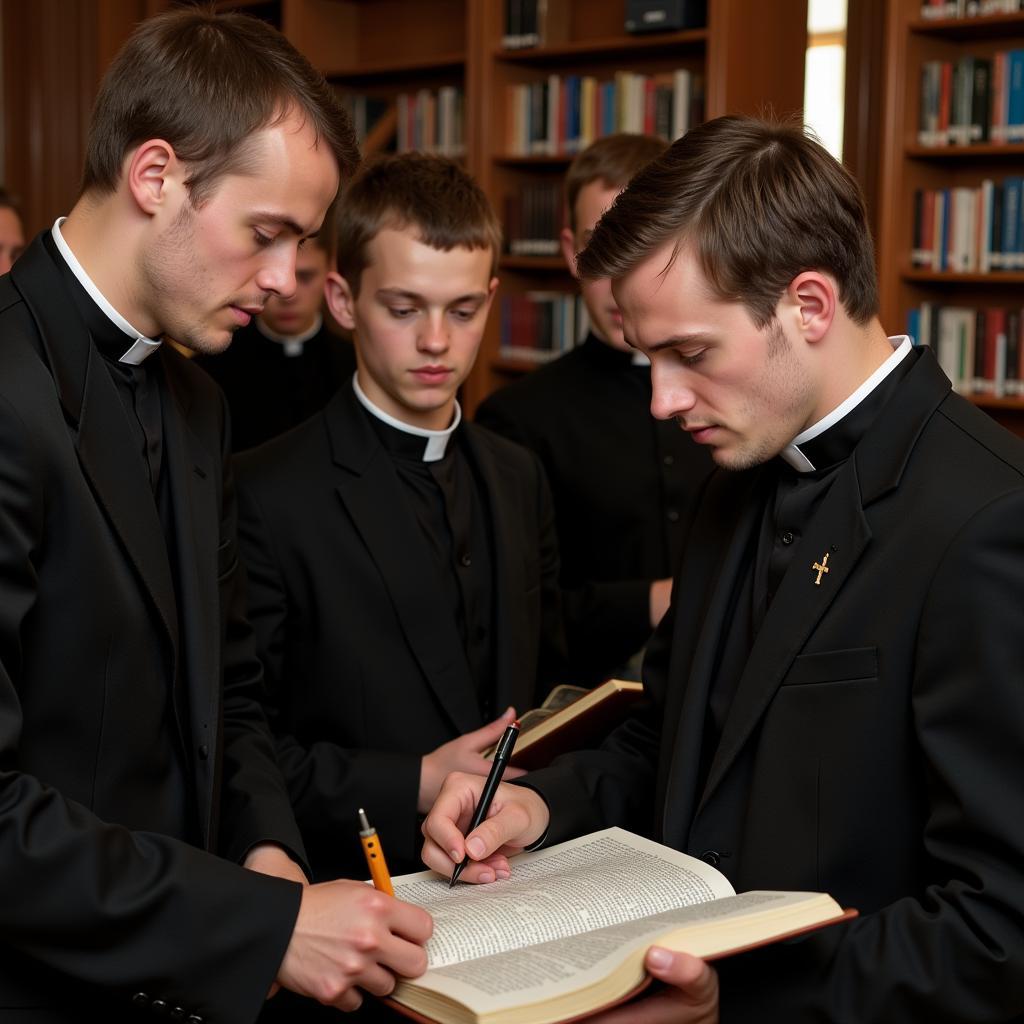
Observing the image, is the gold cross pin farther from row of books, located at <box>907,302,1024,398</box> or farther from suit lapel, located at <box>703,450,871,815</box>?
row of books, located at <box>907,302,1024,398</box>

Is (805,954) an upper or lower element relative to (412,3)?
lower

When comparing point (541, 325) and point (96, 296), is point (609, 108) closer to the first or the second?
point (541, 325)

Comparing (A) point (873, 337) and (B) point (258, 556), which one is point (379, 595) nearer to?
(B) point (258, 556)

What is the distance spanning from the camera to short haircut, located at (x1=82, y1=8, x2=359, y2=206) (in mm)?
1596

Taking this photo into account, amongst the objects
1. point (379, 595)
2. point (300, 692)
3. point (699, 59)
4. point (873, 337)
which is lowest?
point (300, 692)

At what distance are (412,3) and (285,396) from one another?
2.87 m

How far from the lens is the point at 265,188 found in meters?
1.62

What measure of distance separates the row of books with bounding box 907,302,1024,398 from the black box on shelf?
1.38 meters

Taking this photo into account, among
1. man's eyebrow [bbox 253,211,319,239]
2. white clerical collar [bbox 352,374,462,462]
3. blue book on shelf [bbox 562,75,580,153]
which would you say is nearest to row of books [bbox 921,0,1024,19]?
blue book on shelf [bbox 562,75,580,153]

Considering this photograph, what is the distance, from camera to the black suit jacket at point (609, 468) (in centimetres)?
302

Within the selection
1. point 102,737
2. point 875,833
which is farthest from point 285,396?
point 875,833

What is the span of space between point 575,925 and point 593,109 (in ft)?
15.2

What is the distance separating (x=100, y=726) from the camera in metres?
1.49

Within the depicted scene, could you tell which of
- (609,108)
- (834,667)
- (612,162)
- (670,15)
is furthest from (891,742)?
(609,108)
